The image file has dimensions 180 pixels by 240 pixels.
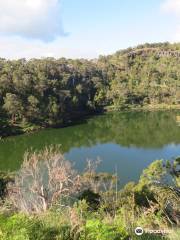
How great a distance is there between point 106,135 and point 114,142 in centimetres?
481

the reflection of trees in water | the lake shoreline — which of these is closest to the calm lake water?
the reflection of trees in water

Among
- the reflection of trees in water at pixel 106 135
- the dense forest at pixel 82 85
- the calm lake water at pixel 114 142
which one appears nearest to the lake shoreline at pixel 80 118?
the dense forest at pixel 82 85

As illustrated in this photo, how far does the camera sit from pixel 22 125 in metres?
50.8

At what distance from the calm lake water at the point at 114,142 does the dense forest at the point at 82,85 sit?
3896 mm

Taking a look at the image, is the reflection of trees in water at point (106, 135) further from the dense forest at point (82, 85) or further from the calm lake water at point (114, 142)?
the dense forest at point (82, 85)

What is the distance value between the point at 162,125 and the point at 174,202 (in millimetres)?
51179

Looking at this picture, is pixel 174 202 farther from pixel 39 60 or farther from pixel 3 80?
pixel 39 60

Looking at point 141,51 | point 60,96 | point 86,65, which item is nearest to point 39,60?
point 60,96

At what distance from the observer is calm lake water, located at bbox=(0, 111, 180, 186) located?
33969 mm

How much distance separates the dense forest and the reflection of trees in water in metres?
3.77

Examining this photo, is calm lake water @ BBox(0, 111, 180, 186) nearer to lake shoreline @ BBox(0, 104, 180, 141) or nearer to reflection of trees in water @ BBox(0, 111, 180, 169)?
reflection of trees in water @ BBox(0, 111, 180, 169)

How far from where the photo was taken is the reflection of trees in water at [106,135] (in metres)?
41.8

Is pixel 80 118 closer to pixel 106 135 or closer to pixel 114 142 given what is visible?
pixel 106 135

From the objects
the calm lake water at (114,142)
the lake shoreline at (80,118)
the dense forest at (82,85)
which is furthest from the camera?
the dense forest at (82,85)
